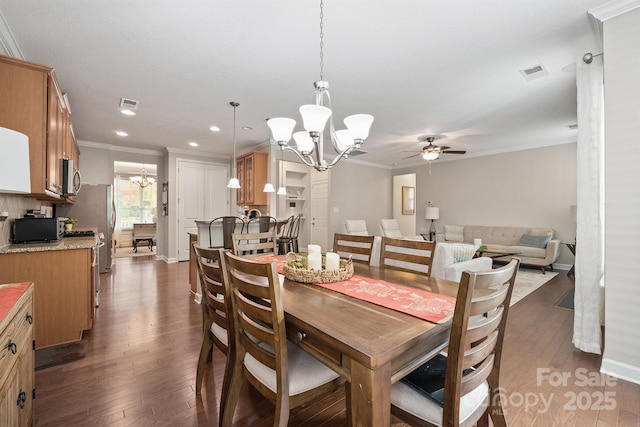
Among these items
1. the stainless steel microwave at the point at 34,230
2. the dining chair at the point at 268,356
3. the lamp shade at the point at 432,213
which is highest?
the lamp shade at the point at 432,213

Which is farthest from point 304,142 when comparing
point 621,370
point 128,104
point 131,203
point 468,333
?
point 131,203

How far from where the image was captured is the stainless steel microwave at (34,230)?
8.28 ft

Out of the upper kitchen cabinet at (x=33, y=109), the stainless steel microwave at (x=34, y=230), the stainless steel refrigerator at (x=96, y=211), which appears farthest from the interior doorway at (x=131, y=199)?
the upper kitchen cabinet at (x=33, y=109)

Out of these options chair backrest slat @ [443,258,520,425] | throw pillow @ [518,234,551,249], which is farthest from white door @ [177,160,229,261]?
throw pillow @ [518,234,551,249]

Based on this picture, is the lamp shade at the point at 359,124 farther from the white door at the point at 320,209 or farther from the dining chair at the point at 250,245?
the white door at the point at 320,209

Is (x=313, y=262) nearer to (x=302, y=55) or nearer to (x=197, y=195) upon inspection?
(x=302, y=55)

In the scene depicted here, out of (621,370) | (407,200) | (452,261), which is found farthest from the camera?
(407,200)

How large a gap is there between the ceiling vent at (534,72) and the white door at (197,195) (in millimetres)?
6263

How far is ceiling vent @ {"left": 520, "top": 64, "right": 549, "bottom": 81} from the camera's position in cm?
288

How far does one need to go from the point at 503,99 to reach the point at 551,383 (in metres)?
3.29

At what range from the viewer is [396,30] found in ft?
7.45

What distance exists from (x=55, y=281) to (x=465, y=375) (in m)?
3.06

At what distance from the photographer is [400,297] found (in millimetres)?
1420

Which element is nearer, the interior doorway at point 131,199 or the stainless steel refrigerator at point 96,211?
the stainless steel refrigerator at point 96,211
